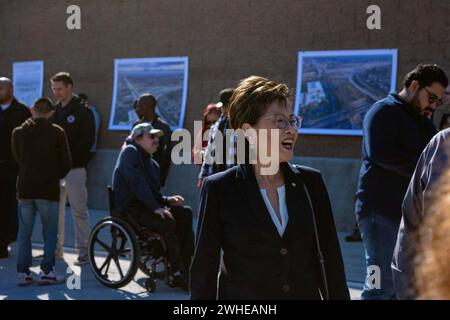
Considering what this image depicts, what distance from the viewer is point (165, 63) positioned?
42.5ft

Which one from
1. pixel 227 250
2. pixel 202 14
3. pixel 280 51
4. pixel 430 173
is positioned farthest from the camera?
pixel 202 14

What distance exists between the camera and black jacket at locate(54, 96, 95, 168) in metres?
8.59

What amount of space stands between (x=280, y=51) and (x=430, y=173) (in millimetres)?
9801

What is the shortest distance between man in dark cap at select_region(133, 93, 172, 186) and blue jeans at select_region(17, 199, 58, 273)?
1.44 metres

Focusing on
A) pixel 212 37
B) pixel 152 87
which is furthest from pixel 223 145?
pixel 152 87

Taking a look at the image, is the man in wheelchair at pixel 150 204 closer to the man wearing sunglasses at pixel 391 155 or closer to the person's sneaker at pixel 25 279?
the person's sneaker at pixel 25 279

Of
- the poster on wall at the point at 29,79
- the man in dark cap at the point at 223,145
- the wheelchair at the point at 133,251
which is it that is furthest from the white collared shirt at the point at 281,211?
the poster on wall at the point at 29,79

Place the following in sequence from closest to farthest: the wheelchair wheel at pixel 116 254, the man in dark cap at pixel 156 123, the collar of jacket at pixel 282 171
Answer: the collar of jacket at pixel 282 171 → the wheelchair wheel at pixel 116 254 → the man in dark cap at pixel 156 123

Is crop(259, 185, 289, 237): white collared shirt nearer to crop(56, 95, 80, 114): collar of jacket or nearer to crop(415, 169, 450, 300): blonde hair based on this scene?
crop(415, 169, 450, 300): blonde hair

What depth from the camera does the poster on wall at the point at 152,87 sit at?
503 inches

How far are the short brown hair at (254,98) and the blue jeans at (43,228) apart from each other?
192 inches

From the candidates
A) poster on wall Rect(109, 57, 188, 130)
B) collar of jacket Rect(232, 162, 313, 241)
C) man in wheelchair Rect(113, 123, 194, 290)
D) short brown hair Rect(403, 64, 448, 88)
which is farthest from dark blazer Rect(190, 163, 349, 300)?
poster on wall Rect(109, 57, 188, 130)
